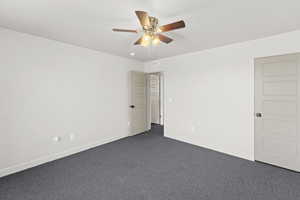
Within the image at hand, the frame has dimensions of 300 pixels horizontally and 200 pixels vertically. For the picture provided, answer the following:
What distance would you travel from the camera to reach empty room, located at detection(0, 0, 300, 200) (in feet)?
6.95

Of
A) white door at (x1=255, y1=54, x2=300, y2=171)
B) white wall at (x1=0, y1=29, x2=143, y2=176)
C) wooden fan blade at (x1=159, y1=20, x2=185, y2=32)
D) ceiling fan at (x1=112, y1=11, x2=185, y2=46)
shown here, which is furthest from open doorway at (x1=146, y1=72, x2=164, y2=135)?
Result: wooden fan blade at (x1=159, y1=20, x2=185, y2=32)

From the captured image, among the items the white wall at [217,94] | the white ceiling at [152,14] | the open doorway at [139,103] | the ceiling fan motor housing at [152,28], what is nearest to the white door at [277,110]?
the white wall at [217,94]

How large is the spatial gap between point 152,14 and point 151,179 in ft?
7.90

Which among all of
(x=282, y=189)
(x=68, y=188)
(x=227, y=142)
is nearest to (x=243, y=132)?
(x=227, y=142)

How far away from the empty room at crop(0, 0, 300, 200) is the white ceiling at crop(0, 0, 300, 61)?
19 mm

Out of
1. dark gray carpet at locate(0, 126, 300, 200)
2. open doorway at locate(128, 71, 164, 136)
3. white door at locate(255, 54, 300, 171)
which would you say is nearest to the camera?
dark gray carpet at locate(0, 126, 300, 200)

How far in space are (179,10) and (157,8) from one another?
0.95ft

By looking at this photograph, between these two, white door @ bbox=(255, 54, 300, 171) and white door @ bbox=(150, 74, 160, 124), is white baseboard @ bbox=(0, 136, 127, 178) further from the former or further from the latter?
white door @ bbox=(255, 54, 300, 171)

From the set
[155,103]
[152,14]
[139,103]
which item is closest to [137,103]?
[139,103]

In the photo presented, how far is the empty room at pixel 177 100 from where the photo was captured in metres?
2.12

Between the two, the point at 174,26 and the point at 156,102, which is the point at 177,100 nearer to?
the point at 156,102

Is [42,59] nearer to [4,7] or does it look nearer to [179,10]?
[4,7]

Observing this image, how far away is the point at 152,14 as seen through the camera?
7.00 ft

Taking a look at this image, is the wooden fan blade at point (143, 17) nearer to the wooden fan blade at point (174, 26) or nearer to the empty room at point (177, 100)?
the empty room at point (177, 100)
